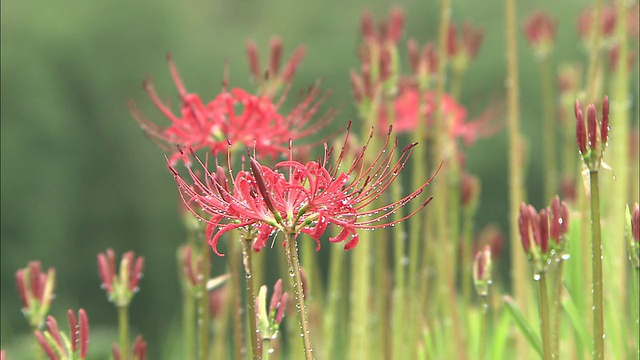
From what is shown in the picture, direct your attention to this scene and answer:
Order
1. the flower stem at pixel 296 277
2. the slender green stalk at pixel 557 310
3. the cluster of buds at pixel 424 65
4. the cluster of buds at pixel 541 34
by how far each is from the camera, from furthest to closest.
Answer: the cluster of buds at pixel 541 34 → the cluster of buds at pixel 424 65 → the slender green stalk at pixel 557 310 → the flower stem at pixel 296 277

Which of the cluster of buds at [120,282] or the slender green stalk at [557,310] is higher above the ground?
the cluster of buds at [120,282]

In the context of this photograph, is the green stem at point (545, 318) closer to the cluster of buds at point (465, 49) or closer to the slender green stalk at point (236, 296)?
the slender green stalk at point (236, 296)

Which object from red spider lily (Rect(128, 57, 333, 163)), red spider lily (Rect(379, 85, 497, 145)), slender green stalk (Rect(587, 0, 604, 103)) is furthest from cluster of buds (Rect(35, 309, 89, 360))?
red spider lily (Rect(379, 85, 497, 145))

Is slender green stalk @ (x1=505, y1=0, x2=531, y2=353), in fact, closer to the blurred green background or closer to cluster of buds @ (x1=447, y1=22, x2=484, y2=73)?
cluster of buds @ (x1=447, y1=22, x2=484, y2=73)

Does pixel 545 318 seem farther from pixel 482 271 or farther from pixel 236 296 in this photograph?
pixel 236 296

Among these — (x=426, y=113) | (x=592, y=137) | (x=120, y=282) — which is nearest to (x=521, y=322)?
(x=592, y=137)

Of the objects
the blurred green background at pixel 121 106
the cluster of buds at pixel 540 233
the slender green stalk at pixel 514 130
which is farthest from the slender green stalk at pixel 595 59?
the blurred green background at pixel 121 106
